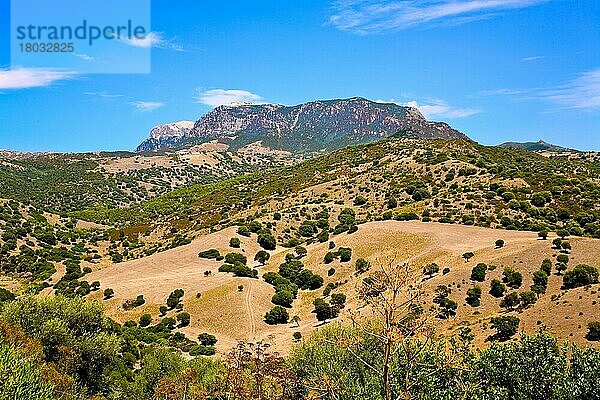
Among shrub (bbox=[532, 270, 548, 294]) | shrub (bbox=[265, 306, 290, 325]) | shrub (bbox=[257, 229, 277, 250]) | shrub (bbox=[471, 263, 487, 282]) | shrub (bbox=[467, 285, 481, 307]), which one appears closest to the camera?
shrub (bbox=[532, 270, 548, 294])

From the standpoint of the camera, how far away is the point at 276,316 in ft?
177

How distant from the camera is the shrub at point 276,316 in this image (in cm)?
5368

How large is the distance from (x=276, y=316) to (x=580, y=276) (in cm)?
3034

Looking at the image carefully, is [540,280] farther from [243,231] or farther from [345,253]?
[243,231]

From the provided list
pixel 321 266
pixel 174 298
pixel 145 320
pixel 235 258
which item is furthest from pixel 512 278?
pixel 235 258

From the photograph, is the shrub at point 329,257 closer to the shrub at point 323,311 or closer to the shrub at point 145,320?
the shrub at point 323,311

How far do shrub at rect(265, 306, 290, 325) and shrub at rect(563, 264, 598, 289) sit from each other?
28.5m

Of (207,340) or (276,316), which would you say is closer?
(207,340)

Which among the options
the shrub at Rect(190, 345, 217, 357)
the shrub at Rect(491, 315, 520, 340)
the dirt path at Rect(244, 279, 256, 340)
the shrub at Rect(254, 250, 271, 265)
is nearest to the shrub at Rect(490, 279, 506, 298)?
the shrub at Rect(491, 315, 520, 340)

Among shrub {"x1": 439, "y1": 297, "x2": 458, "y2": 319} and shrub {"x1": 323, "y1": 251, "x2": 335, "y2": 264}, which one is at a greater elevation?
shrub {"x1": 323, "y1": 251, "x2": 335, "y2": 264}

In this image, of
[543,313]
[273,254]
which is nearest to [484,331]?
[543,313]

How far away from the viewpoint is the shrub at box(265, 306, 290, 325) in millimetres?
53681

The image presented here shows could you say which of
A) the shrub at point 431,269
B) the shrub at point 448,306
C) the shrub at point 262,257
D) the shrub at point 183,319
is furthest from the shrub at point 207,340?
the shrub at point 262,257

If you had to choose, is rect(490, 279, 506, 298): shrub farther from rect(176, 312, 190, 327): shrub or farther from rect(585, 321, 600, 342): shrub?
rect(176, 312, 190, 327): shrub
